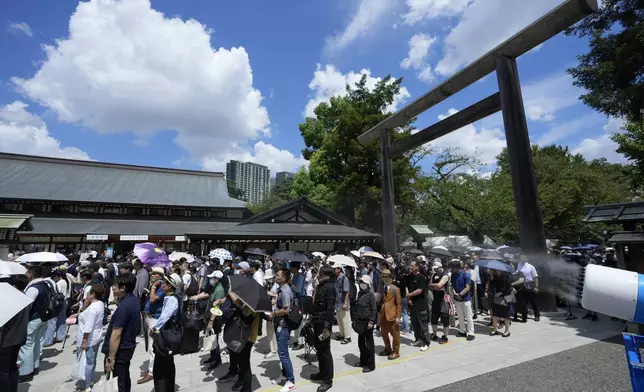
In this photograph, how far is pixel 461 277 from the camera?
23.6 ft

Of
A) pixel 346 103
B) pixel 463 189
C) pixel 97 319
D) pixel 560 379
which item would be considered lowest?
pixel 560 379

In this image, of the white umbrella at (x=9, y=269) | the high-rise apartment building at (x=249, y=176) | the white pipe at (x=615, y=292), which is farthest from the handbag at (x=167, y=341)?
the high-rise apartment building at (x=249, y=176)

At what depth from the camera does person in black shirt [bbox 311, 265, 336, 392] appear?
185 inches

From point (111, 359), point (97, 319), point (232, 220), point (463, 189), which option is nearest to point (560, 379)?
point (111, 359)

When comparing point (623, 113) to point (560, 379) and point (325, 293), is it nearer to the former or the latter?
point (560, 379)

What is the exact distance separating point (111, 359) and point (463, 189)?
28.1 metres

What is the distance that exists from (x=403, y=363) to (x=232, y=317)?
339 cm

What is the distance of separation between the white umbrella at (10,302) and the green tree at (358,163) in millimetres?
24063

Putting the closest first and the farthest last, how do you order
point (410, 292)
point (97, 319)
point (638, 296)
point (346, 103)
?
point (638, 296) → point (97, 319) → point (410, 292) → point (346, 103)

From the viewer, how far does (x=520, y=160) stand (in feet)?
30.2

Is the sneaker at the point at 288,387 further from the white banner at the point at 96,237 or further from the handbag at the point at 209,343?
the white banner at the point at 96,237

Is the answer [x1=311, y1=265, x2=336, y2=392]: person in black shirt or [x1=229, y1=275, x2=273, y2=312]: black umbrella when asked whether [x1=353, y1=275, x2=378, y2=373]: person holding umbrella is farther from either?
[x1=229, y1=275, x2=273, y2=312]: black umbrella

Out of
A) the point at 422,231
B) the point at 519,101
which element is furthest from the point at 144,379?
the point at 422,231

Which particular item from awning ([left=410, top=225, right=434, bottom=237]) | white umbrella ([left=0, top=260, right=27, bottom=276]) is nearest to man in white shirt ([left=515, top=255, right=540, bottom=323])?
white umbrella ([left=0, top=260, right=27, bottom=276])
